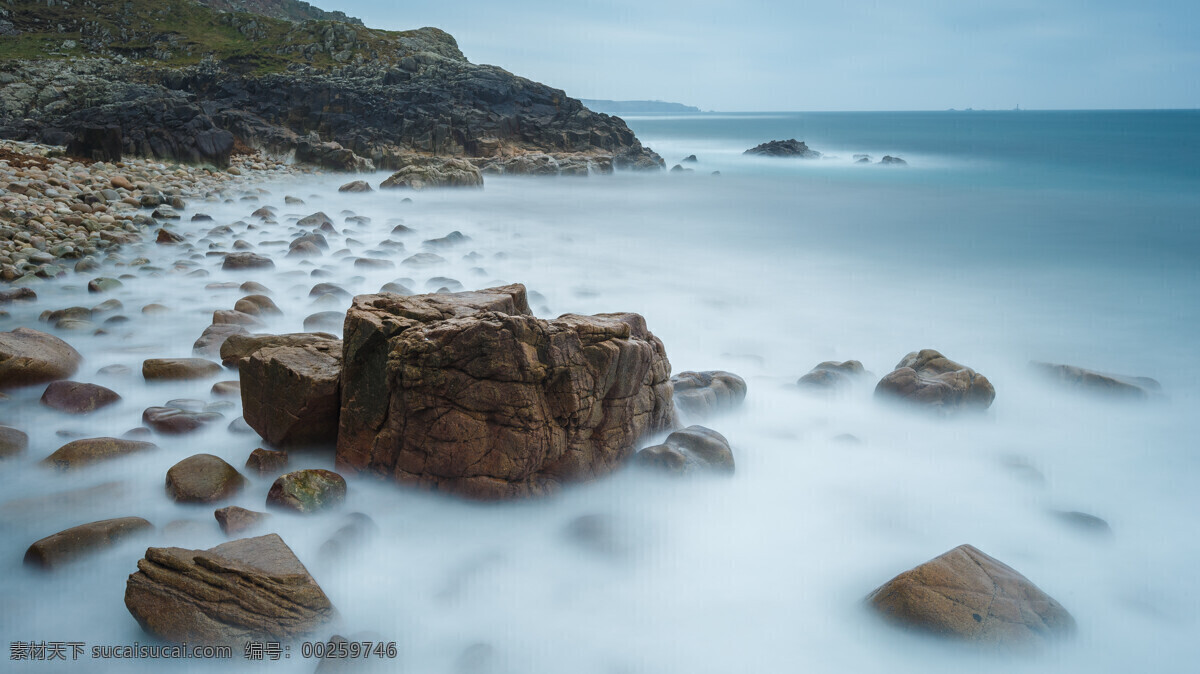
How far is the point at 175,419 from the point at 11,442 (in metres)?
0.75

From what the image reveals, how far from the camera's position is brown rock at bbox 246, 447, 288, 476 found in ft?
11.8

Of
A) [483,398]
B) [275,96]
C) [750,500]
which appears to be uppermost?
[275,96]

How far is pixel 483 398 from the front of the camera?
135 inches

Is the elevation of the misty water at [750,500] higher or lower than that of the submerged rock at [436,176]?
lower

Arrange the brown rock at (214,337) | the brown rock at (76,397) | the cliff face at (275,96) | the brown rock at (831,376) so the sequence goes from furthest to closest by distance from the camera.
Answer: the cliff face at (275,96) < the brown rock at (831,376) < the brown rock at (214,337) < the brown rock at (76,397)

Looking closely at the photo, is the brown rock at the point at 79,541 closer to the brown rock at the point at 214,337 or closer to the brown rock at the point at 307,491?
the brown rock at the point at 307,491

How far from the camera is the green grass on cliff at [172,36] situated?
33438 millimetres

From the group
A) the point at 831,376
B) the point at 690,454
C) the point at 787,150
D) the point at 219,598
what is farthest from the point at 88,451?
the point at 787,150

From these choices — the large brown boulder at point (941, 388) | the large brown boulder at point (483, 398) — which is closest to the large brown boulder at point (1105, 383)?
the large brown boulder at point (941, 388)

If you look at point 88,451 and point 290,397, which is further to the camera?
point 290,397

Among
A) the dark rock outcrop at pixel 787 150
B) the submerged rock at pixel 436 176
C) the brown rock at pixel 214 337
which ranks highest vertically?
the dark rock outcrop at pixel 787 150

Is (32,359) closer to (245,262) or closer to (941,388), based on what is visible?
(245,262)

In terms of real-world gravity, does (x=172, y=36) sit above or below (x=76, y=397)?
above

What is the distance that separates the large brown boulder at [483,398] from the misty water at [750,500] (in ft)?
0.55
